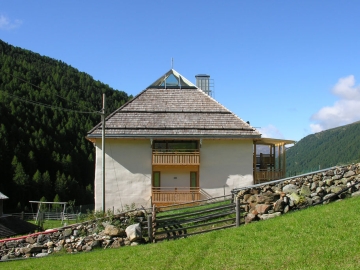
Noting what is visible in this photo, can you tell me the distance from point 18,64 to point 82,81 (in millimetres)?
20919

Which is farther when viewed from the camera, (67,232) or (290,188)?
(290,188)

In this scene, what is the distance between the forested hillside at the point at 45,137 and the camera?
87.4 metres

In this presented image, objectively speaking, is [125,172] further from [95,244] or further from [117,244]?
[117,244]

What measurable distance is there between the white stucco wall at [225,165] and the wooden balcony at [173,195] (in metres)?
0.74

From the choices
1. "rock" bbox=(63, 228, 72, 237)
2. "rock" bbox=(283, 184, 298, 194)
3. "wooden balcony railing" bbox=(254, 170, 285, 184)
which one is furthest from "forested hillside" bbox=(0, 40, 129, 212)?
"rock" bbox=(283, 184, 298, 194)

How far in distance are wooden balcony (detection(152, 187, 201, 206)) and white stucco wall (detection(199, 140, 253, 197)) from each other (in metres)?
0.74

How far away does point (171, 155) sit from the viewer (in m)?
28.5

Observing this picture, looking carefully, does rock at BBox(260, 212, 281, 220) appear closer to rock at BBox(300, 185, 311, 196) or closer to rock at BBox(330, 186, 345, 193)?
rock at BBox(300, 185, 311, 196)

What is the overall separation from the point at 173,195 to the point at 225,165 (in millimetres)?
3724

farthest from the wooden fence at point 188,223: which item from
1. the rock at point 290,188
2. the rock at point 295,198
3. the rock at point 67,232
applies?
the rock at point 67,232

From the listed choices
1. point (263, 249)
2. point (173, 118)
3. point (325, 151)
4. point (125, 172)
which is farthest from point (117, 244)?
point (325, 151)

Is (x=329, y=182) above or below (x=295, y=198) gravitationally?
above

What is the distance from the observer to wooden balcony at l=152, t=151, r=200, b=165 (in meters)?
28.3

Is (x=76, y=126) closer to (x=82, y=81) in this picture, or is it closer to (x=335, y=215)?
(x=82, y=81)
